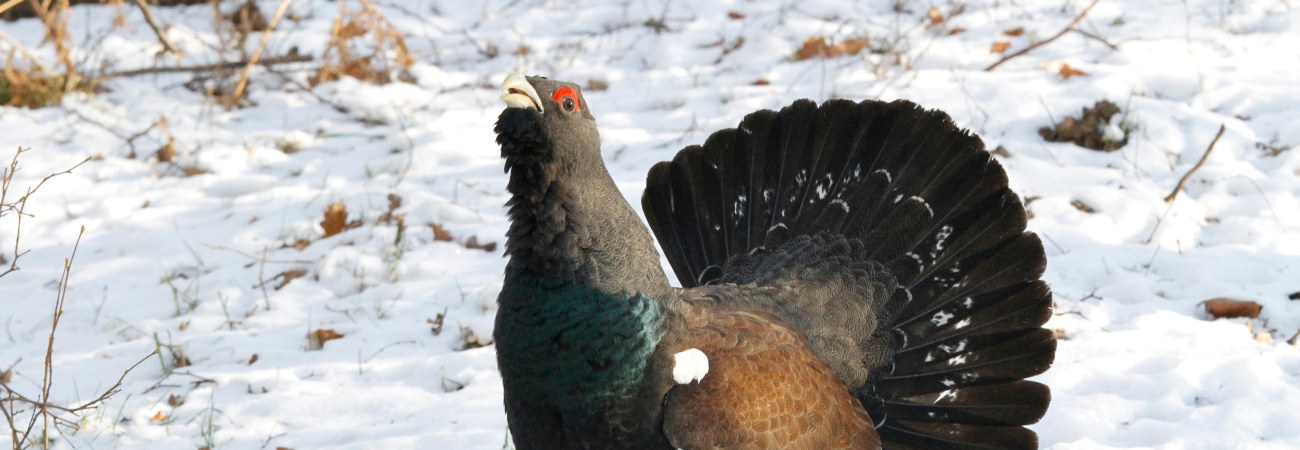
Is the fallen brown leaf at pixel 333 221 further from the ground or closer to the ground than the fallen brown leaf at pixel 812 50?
closer to the ground

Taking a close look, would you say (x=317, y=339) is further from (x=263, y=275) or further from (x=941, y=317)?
(x=941, y=317)

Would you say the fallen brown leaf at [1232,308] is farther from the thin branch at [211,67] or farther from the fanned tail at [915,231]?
the thin branch at [211,67]

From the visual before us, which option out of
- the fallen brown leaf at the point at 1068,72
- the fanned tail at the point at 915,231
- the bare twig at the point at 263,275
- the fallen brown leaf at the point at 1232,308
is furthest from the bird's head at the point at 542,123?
the fallen brown leaf at the point at 1068,72

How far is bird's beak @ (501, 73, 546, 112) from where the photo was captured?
2971 millimetres

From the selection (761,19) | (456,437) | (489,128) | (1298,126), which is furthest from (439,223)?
(1298,126)

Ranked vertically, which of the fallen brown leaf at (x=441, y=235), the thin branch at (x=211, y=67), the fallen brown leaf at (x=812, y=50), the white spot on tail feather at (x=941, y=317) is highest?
the fallen brown leaf at (x=812, y=50)

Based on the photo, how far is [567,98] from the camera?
3096 mm

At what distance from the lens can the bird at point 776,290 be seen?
3.13 metres

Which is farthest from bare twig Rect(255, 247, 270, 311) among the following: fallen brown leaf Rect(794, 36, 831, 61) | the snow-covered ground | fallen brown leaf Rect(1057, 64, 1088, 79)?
fallen brown leaf Rect(1057, 64, 1088, 79)

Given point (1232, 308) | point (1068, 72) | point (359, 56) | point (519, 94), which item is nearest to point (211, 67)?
point (359, 56)

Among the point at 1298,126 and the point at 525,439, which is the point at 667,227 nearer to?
the point at 525,439

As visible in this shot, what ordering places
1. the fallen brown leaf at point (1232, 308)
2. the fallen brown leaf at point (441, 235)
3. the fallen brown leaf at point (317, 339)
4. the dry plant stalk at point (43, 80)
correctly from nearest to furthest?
1. the fallen brown leaf at point (1232, 308)
2. the fallen brown leaf at point (317, 339)
3. the fallen brown leaf at point (441, 235)
4. the dry plant stalk at point (43, 80)

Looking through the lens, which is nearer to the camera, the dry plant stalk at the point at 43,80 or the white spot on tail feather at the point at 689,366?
the white spot on tail feather at the point at 689,366

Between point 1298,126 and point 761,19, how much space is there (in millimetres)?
3402
